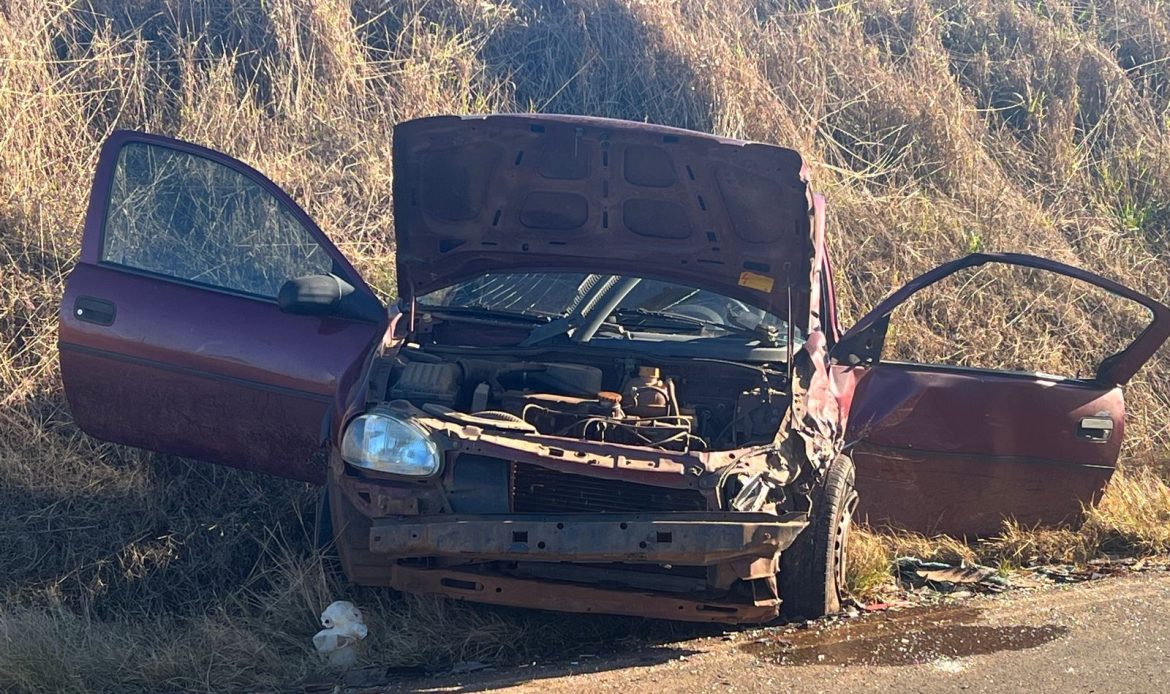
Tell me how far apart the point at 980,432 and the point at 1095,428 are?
0.53 metres

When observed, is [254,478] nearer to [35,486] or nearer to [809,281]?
[35,486]

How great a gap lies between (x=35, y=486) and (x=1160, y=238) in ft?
28.6

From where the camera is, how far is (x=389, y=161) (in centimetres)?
845

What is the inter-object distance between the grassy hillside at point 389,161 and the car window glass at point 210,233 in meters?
1.06

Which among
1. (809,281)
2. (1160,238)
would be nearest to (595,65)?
(1160,238)

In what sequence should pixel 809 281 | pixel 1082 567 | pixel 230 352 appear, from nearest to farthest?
pixel 809 281
pixel 230 352
pixel 1082 567

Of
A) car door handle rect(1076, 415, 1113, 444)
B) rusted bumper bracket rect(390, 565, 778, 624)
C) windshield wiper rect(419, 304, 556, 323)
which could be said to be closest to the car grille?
rusted bumper bracket rect(390, 565, 778, 624)

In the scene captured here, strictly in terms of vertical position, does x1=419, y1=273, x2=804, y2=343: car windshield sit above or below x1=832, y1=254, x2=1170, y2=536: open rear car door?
above

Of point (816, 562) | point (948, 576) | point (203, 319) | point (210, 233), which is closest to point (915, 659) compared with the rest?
point (816, 562)

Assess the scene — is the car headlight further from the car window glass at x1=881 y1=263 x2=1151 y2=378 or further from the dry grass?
the car window glass at x1=881 y1=263 x2=1151 y2=378

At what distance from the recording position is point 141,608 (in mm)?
4746

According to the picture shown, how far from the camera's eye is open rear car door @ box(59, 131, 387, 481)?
4.82 m

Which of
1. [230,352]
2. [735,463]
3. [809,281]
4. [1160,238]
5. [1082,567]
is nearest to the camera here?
[735,463]

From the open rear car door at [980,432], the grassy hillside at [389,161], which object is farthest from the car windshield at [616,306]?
the grassy hillside at [389,161]
